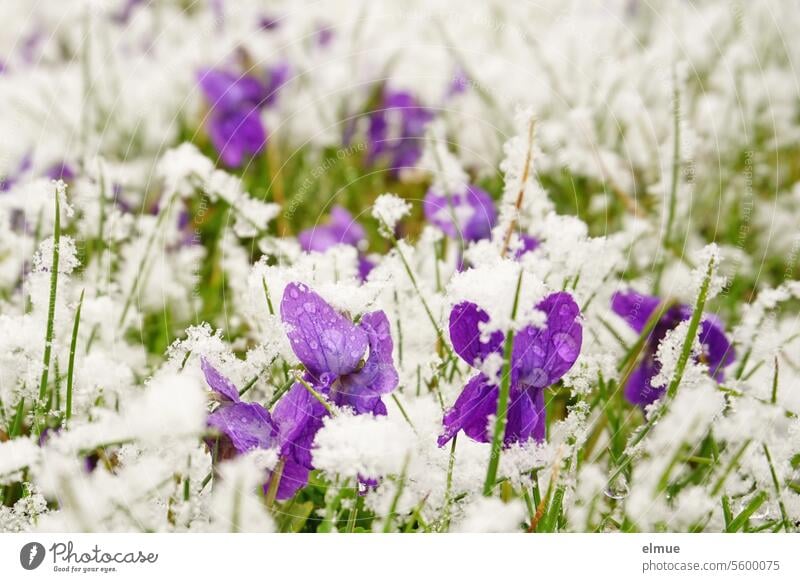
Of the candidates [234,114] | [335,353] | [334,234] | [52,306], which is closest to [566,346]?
[335,353]

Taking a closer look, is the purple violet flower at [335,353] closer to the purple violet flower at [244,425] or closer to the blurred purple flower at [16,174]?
the purple violet flower at [244,425]

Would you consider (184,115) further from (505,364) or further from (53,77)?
(505,364)

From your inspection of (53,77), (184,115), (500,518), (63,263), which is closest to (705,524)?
(500,518)

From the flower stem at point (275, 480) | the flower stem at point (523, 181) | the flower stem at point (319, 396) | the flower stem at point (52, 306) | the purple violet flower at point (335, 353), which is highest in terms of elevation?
the flower stem at point (523, 181)

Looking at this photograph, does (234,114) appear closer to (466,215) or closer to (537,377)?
(466,215)

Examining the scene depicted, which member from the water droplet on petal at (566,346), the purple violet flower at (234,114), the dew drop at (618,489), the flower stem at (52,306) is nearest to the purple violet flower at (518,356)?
the water droplet on petal at (566,346)
